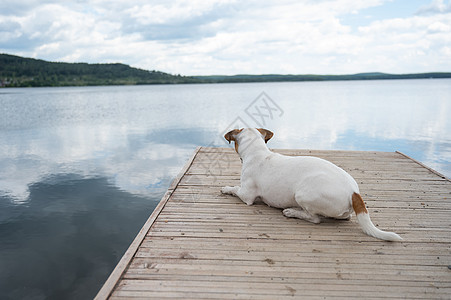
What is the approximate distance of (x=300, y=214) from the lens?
3959 mm

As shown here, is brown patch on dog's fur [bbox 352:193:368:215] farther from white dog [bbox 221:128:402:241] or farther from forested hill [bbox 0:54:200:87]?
forested hill [bbox 0:54:200:87]

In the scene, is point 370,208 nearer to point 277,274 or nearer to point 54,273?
point 277,274

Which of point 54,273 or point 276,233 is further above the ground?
point 276,233

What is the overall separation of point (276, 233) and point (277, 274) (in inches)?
31.1

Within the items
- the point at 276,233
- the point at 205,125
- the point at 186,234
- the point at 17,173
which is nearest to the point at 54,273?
the point at 186,234

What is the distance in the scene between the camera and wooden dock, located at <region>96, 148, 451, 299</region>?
8.77 feet

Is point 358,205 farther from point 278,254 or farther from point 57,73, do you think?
point 57,73

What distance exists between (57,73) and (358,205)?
8732 cm

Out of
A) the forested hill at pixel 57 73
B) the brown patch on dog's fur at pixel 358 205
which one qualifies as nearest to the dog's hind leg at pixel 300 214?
the brown patch on dog's fur at pixel 358 205

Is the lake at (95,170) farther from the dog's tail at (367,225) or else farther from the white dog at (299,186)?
the dog's tail at (367,225)

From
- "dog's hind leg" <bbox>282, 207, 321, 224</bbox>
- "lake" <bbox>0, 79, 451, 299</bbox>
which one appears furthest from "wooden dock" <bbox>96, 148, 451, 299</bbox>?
"lake" <bbox>0, 79, 451, 299</bbox>

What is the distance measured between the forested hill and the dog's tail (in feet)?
281

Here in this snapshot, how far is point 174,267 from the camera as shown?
298 cm

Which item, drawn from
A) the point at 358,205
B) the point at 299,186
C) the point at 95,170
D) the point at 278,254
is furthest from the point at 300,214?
the point at 95,170
